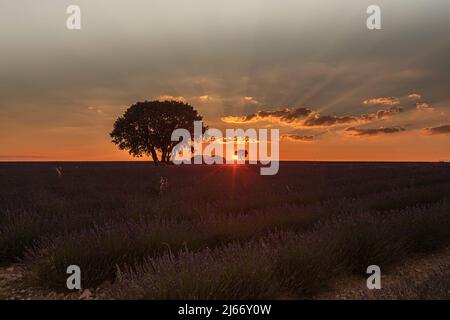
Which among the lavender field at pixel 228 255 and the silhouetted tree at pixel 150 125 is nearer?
the lavender field at pixel 228 255

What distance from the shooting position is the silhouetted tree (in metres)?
32.2

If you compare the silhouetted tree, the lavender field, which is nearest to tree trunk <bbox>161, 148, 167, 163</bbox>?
the silhouetted tree

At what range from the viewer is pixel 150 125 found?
32312 millimetres

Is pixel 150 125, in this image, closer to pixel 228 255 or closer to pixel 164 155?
pixel 164 155

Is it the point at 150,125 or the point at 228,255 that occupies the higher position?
the point at 150,125

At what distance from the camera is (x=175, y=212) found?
21.7ft

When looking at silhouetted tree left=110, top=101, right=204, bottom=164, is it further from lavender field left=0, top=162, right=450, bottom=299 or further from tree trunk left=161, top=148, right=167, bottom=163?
lavender field left=0, top=162, right=450, bottom=299

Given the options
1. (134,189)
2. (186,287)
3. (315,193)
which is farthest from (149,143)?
(186,287)

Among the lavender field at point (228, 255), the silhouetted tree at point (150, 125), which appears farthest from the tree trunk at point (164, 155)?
the lavender field at point (228, 255)

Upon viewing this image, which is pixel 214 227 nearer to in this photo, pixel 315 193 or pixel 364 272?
pixel 364 272

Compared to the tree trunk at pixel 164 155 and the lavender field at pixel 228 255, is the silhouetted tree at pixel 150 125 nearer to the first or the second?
the tree trunk at pixel 164 155

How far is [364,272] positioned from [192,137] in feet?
104

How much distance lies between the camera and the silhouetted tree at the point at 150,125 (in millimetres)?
32219

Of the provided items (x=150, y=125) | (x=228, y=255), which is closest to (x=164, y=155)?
(x=150, y=125)
